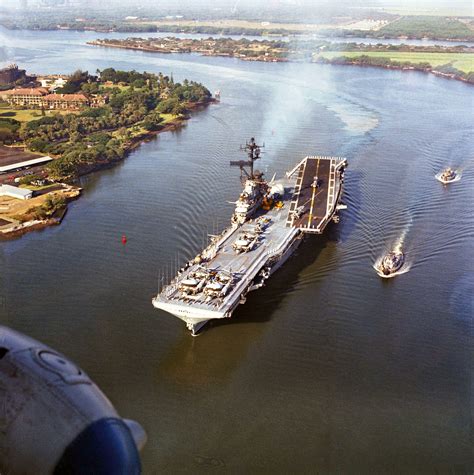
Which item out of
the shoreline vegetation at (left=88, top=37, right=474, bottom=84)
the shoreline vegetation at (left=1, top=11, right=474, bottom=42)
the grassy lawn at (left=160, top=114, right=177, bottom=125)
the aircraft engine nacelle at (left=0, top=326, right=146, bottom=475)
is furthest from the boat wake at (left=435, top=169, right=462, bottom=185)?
the shoreline vegetation at (left=1, top=11, right=474, bottom=42)

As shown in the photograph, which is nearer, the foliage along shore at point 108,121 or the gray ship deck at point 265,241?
the gray ship deck at point 265,241

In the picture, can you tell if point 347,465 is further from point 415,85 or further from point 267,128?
point 415,85

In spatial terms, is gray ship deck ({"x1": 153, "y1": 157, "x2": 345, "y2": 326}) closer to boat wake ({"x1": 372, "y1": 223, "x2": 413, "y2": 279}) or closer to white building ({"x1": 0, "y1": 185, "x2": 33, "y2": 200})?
boat wake ({"x1": 372, "y1": 223, "x2": 413, "y2": 279})

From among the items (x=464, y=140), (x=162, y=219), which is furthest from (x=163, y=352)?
(x=464, y=140)

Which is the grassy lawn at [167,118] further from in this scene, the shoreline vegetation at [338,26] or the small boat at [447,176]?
the small boat at [447,176]

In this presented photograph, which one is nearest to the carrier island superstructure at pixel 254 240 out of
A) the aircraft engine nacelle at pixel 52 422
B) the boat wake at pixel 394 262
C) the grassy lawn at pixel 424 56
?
the boat wake at pixel 394 262

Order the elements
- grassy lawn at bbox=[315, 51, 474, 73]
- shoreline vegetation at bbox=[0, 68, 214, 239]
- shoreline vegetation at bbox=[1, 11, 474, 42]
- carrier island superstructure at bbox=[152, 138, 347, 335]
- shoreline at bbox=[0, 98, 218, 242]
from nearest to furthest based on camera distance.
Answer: carrier island superstructure at bbox=[152, 138, 347, 335] → shoreline at bbox=[0, 98, 218, 242] → shoreline vegetation at bbox=[0, 68, 214, 239] → grassy lawn at bbox=[315, 51, 474, 73] → shoreline vegetation at bbox=[1, 11, 474, 42]

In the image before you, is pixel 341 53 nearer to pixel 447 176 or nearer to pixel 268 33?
pixel 268 33
